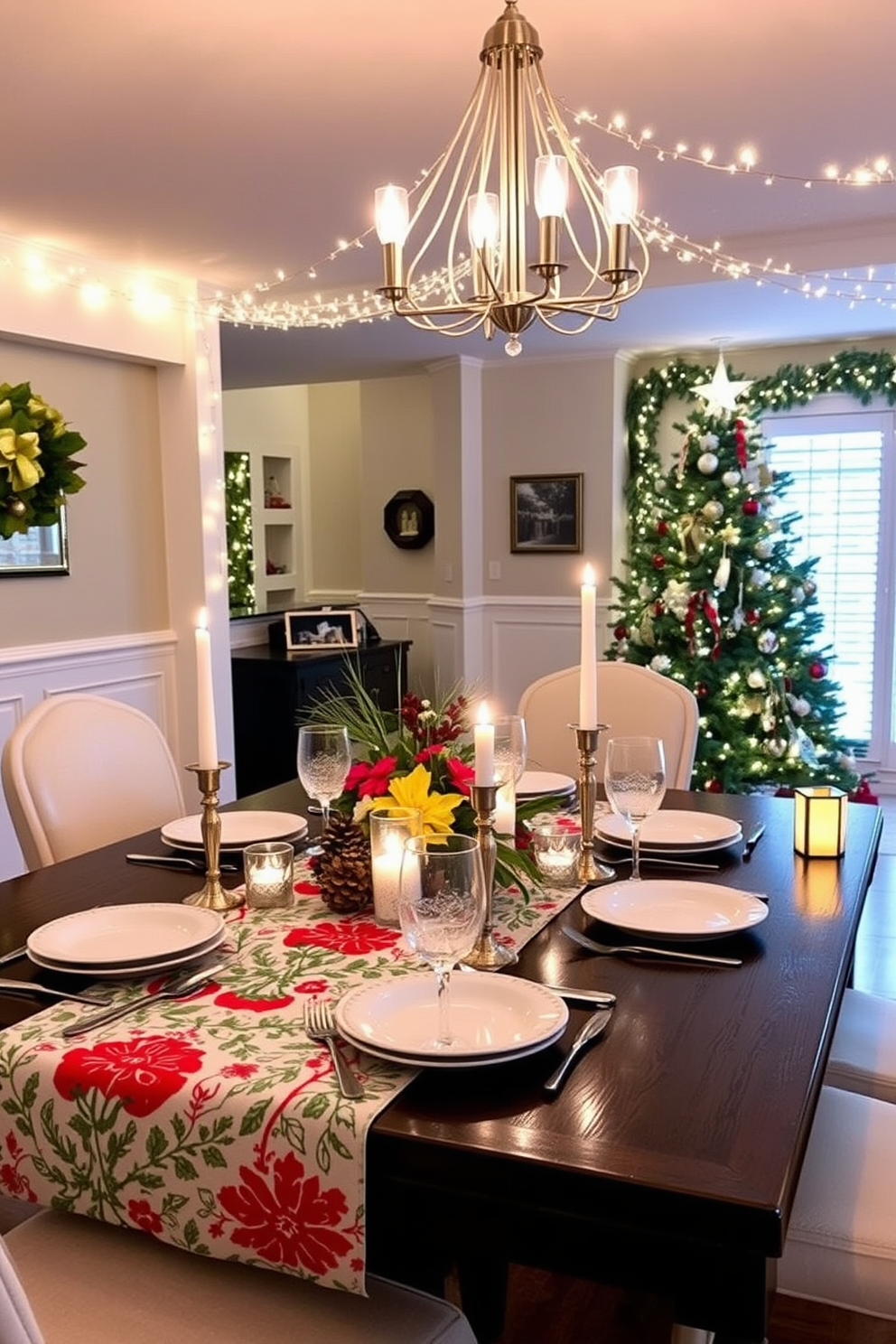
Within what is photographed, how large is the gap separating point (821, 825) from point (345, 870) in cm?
86

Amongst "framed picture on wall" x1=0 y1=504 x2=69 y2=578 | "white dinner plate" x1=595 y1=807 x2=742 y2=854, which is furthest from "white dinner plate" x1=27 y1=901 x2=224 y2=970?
"framed picture on wall" x1=0 y1=504 x2=69 y2=578

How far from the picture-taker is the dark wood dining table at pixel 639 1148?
0.98 metres

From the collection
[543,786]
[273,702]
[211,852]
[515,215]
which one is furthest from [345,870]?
[273,702]

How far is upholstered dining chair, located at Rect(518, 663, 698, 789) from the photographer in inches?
107

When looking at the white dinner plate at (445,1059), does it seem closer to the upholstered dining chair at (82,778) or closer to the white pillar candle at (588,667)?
the white pillar candle at (588,667)

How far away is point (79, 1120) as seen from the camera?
3.78ft

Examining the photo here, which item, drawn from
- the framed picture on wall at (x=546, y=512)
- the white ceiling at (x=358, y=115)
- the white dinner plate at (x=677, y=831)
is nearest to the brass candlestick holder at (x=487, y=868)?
the white dinner plate at (x=677, y=831)

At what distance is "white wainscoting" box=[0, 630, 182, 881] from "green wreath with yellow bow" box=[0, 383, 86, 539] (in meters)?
2.14

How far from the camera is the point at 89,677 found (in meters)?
4.22

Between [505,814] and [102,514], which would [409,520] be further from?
[505,814]

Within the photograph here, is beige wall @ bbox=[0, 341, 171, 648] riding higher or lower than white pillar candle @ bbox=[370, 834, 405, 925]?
higher

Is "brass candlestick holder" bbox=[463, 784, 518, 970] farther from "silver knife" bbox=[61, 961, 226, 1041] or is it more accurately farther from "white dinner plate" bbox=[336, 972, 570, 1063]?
"silver knife" bbox=[61, 961, 226, 1041]

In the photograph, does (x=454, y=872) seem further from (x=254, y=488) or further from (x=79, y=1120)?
(x=254, y=488)

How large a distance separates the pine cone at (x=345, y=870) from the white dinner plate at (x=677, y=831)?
1.73 feet
